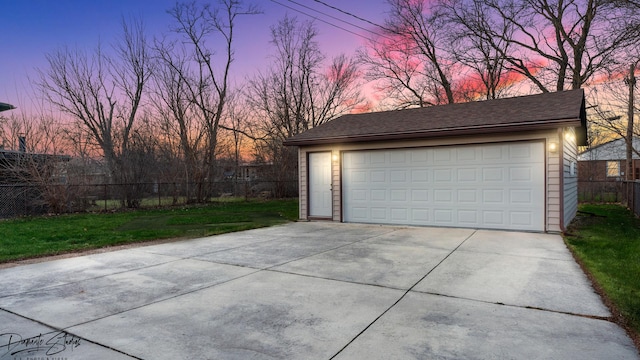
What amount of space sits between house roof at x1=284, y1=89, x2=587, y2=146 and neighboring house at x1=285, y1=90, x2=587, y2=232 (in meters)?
0.03

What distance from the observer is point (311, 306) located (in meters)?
3.35

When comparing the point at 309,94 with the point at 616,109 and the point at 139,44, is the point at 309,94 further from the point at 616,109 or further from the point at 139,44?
the point at 616,109

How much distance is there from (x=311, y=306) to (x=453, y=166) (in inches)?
254

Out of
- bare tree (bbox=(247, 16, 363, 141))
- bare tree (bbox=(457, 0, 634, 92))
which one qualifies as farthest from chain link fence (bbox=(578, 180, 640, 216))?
bare tree (bbox=(247, 16, 363, 141))

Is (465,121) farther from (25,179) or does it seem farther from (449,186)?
(25,179)

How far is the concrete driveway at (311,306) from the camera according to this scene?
2.51 metres

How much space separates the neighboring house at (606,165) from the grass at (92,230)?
1734cm

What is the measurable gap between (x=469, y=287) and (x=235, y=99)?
1765cm

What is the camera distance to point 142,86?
684 inches

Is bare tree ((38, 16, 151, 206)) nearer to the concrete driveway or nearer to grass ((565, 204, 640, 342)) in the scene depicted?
the concrete driveway

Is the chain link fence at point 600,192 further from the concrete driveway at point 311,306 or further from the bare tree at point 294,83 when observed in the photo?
the bare tree at point 294,83

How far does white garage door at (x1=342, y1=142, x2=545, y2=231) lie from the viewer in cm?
784

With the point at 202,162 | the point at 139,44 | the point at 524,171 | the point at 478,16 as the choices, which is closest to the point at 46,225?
the point at 202,162

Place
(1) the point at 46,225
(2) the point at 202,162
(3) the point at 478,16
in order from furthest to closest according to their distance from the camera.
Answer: (3) the point at 478,16, (2) the point at 202,162, (1) the point at 46,225
